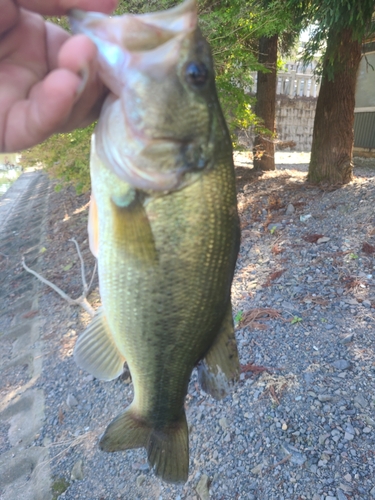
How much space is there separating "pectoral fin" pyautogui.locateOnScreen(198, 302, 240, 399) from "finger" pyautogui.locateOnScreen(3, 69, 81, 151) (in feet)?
3.31

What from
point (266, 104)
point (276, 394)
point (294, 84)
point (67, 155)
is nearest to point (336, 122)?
point (266, 104)

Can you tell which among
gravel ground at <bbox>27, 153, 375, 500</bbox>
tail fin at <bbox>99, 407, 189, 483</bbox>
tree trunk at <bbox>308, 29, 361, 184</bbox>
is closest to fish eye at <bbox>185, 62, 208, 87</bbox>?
tail fin at <bbox>99, 407, 189, 483</bbox>

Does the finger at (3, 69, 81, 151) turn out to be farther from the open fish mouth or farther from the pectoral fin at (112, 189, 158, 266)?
the pectoral fin at (112, 189, 158, 266)

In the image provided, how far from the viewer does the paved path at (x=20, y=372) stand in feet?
12.4

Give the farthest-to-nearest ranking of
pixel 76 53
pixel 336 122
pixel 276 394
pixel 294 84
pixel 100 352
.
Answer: pixel 294 84
pixel 336 122
pixel 276 394
pixel 100 352
pixel 76 53

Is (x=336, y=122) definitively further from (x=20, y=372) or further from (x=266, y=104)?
(x=20, y=372)

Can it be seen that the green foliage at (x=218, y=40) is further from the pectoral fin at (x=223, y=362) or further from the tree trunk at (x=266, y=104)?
the pectoral fin at (x=223, y=362)

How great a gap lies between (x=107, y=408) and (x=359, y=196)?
5192 mm

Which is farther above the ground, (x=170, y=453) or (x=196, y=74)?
(x=196, y=74)

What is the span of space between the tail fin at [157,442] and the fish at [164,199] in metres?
0.27

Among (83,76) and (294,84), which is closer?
(83,76)

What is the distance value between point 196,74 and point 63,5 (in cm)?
53

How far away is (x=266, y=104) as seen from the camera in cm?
896

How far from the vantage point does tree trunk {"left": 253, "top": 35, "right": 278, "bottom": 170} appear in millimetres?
8383
